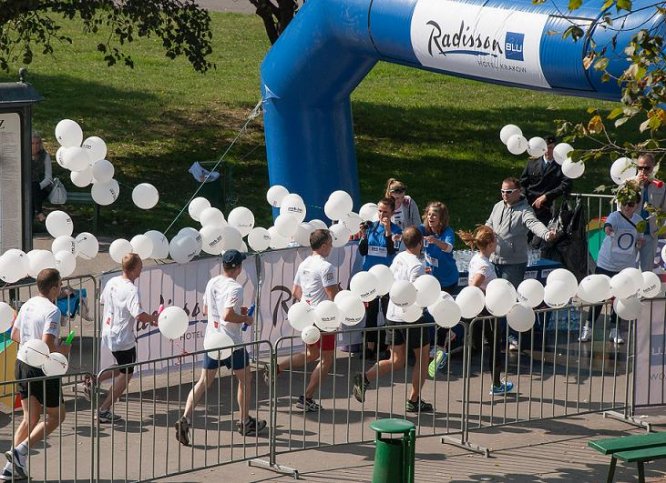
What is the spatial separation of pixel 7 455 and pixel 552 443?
166 inches

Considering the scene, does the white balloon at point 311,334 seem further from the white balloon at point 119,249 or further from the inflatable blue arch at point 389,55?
the inflatable blue arch at point 389,55

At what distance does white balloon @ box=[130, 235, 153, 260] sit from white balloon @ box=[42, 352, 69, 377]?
7.14 ft

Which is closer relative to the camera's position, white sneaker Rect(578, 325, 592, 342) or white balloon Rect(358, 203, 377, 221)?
white balloon Rect(358, 203, 377, 221)

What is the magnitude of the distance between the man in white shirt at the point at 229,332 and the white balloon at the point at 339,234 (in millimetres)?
1881

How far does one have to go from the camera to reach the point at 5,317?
382 inches

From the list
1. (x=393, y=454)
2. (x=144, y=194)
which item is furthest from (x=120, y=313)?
(x=393, y=454)

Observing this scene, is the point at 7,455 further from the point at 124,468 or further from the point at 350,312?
the point at 350,312

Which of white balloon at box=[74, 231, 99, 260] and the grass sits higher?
the grass

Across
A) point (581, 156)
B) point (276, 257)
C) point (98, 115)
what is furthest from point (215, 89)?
point (581, 156)

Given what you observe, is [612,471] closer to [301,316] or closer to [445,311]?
[445,311]

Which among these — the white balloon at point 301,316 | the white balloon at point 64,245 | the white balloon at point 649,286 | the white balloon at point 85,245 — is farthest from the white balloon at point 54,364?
the white balloon at point 649,286

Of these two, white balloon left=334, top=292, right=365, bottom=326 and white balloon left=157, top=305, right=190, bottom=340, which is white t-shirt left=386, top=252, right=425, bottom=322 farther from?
white balloon left=157, top=305, right=190, bottom=340

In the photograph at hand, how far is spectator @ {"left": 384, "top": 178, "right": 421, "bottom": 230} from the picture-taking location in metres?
12.3

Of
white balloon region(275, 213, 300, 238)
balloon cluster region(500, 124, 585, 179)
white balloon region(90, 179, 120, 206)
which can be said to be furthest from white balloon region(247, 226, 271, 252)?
balloon cluster region(500, 124, 585, 179)
